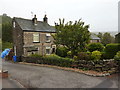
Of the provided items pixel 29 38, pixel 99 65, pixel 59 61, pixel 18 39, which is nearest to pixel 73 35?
pixel 59 61

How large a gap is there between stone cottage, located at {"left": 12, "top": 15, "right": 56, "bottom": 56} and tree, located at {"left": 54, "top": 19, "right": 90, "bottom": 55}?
583cm

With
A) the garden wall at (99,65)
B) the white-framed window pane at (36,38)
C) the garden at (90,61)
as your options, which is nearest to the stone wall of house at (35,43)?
the white-framed window pane at (36,38)

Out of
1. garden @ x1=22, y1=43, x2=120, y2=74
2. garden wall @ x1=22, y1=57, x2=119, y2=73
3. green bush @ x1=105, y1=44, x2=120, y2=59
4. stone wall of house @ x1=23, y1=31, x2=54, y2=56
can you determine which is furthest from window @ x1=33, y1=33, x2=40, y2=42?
green bush @ x1=105, y1=44, x2=120, y2=59

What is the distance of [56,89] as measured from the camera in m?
8.69

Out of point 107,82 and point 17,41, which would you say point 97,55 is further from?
Answer: point 17,41

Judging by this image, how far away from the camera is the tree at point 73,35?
17453 mm

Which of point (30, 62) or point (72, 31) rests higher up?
point (72, 31)

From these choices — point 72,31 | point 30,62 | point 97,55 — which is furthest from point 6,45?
point 97,55

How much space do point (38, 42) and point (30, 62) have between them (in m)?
6.28

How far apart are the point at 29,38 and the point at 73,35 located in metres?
10.2

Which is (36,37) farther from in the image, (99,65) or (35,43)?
(99,65)

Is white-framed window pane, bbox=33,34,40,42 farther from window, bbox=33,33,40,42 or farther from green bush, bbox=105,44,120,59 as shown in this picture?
green bush, bbox=105,44,120,59

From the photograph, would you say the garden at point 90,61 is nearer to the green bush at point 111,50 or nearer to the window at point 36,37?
the green bush at point 111,50

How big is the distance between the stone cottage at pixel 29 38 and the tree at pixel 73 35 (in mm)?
5829
